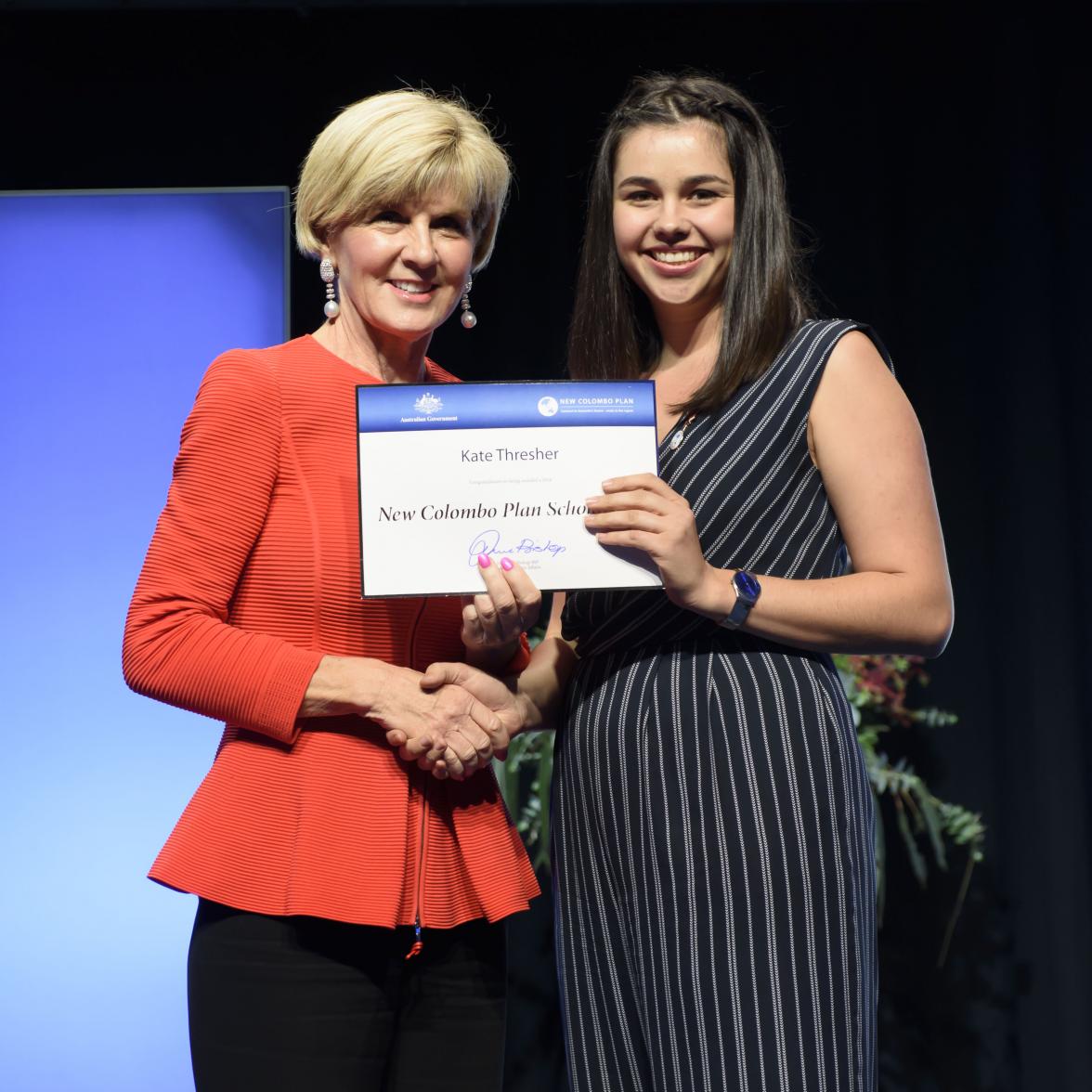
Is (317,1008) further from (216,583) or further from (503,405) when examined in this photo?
(503,405)

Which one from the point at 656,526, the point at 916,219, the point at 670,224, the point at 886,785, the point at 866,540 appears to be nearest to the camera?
the point at 656,526

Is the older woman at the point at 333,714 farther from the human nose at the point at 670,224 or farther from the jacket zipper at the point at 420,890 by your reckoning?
the human nose at the point at 670,224

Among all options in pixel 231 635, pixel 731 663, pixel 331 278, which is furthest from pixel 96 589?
A: pixel 731 663

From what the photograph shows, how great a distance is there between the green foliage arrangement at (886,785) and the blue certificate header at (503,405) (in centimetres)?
201

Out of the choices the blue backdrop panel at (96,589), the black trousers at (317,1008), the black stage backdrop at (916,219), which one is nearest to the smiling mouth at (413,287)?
the black trousers at (317,1008)

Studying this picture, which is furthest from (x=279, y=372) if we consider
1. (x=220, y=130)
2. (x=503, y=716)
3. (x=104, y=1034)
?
(x=220, y=130)

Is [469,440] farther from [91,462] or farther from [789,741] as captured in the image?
[91,462]

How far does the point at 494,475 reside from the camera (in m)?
1.42

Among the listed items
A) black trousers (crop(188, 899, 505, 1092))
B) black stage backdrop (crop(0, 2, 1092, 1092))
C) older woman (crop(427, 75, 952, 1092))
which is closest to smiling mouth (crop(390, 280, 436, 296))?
older woman (crop(427, 75, 952, 1092))

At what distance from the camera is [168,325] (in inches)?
122

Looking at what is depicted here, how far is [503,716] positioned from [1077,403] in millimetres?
2677

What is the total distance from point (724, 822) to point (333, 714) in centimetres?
43

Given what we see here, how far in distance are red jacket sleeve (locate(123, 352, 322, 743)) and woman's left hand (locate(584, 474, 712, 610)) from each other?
0.35 metres

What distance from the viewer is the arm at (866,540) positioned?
1.46 m
